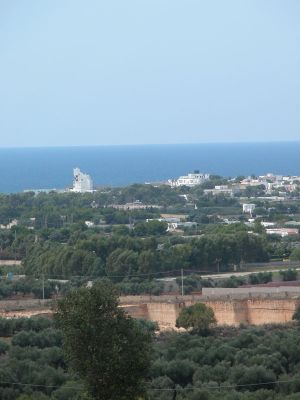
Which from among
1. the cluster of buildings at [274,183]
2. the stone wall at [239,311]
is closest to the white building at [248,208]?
the cluster of buildings at [274,183]

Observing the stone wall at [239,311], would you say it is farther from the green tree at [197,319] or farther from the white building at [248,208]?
the white building at [248,208]

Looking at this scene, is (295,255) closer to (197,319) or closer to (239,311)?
(239,311)

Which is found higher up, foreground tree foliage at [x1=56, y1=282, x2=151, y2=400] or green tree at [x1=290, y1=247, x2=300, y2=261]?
foreground tree foliage at [x1=56, y1=282, x2=151, y2=400]

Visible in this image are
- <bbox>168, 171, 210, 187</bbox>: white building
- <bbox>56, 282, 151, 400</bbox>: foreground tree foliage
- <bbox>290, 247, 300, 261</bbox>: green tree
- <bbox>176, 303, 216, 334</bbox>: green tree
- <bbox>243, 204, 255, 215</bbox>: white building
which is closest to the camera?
<bbox>56, 282, 151, 400</bbox>: foreground tree foliage

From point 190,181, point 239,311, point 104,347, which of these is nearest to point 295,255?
point 239,311

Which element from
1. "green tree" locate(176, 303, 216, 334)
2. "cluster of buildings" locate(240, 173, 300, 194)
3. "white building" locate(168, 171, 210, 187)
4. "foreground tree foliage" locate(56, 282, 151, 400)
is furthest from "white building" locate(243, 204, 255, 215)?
"foreground tree foliage" locate(56, 282, 151, 400)

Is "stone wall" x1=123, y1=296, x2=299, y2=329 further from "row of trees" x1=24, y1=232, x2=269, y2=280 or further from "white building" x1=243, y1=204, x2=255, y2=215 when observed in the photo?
"white building" x1=243, y1=204, x2=255, y2=215
